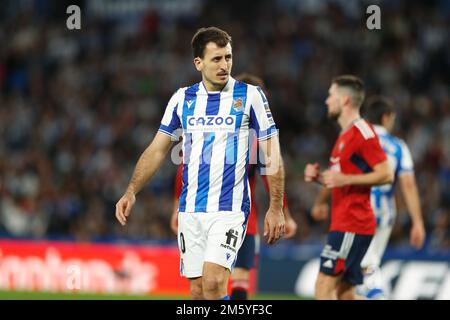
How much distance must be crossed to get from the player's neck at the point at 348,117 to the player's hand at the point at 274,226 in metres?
2.05

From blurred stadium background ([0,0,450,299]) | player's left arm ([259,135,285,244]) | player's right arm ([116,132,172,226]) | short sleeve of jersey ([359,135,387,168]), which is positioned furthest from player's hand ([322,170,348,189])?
blurred stadium background ([0,0,450,299])

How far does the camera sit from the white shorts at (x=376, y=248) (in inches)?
346

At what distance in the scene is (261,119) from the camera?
6.63 m

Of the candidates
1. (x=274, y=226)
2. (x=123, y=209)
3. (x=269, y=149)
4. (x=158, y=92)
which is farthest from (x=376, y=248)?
(x=158, y=92)

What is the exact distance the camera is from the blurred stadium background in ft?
46.8

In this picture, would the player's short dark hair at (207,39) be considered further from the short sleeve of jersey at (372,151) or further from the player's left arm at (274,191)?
the short sleeve of jersey at (372,151)

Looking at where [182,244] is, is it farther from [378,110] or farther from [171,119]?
[378,110]

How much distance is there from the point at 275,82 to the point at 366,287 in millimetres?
10042

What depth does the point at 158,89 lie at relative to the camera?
1936 centimetres

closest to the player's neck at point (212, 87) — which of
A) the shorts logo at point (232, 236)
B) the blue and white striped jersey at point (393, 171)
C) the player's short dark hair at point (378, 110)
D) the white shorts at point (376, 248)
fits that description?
the shorts logo at point (232, 236)

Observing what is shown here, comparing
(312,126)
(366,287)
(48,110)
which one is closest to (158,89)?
(48,110)

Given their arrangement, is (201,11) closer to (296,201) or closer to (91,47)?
(91,47)

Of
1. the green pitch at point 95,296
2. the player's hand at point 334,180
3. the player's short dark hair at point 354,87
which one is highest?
the player's short dark hair at point 354,87

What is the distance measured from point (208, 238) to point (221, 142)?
70 cm
